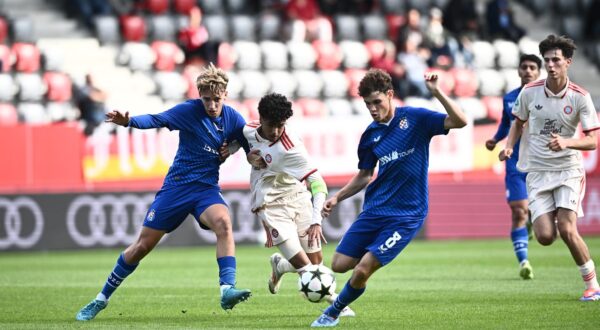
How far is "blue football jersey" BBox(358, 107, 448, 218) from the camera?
30.6 feet

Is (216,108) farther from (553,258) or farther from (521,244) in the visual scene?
(553,258)

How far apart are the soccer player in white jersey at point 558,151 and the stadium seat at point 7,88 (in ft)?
44.9

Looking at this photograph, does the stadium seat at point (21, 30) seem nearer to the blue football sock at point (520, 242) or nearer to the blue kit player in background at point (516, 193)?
the blue kit player in background at point (516, 193)

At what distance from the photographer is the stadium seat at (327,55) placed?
2708 centimetres

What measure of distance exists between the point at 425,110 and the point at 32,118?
14.4 metres

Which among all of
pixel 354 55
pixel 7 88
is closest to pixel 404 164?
pixel 7 88

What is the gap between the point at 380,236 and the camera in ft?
30.2

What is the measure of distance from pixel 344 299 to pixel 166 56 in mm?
16804

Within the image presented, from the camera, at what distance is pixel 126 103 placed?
24.0 m

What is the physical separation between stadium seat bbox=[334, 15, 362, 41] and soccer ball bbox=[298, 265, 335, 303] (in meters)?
19.5

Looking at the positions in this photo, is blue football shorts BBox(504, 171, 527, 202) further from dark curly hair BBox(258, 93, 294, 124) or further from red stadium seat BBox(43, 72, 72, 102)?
red stadium seat BBox(43, 72, 72, 102)

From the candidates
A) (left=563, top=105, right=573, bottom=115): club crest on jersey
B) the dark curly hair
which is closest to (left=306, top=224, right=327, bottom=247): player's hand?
the dark curly hair

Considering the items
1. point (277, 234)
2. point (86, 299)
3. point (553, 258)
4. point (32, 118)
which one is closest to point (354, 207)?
point (553, 258)

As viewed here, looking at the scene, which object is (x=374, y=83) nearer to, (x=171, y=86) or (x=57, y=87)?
Result: (x=57, y=87)
